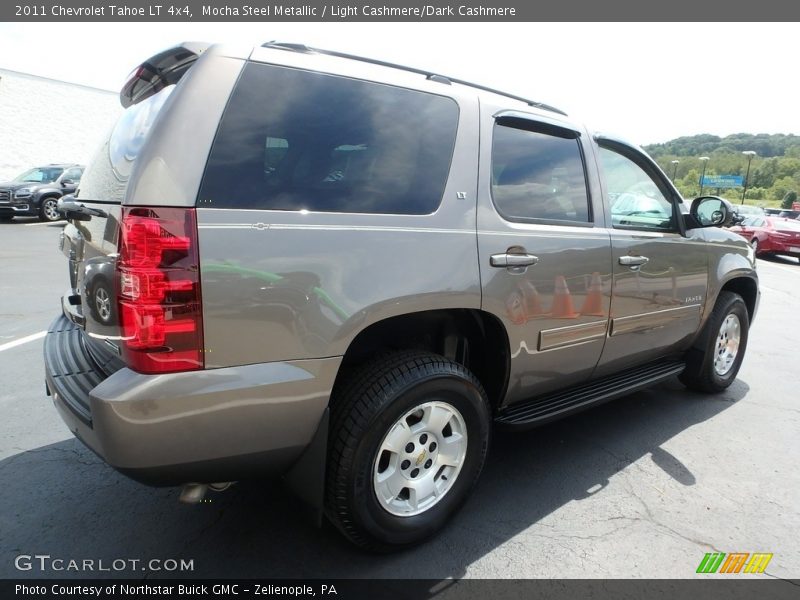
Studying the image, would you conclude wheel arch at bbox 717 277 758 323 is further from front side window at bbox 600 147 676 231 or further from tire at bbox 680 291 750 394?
front side window at bbox 600 147 676 231

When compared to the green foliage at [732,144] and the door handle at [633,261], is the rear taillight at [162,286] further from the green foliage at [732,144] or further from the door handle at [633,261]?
the green foliage at [732,144]

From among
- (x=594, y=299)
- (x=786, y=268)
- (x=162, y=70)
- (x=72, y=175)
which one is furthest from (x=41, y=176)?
(x=786, y=268)

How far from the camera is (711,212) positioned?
12.0 feet

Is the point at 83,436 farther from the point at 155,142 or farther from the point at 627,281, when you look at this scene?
the point at 627,281

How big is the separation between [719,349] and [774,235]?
1436 cm

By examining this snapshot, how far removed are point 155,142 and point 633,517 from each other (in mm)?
2662

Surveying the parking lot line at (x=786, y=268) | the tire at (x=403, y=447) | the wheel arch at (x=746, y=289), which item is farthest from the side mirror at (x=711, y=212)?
the parking lot line at (x=786, y=268)

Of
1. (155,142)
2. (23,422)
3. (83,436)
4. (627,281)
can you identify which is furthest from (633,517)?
(23,422)

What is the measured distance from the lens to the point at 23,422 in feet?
10.7

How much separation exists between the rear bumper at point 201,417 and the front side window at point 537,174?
1.25 metres

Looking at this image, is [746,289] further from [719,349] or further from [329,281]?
[329,281]

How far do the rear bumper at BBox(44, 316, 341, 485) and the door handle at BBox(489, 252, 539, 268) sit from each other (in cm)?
88

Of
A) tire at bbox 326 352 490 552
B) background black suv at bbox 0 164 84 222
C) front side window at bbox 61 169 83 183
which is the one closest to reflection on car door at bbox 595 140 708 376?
tire at bbox 326 352 490 552

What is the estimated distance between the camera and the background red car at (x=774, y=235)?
49.5 ft
